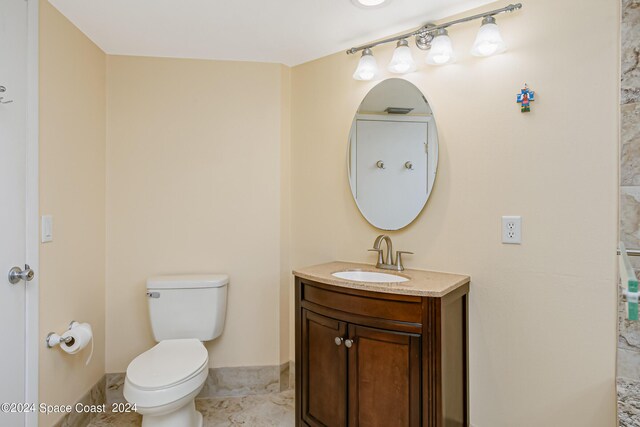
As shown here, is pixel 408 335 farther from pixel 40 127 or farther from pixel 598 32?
pixel 40 127

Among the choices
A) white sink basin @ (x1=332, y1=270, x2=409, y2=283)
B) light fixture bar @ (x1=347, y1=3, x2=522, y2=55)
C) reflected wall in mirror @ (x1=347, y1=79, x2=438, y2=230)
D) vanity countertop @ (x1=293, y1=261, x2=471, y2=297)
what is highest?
light fixture bar @ (x1=347, y1=3, x2=522, y2=55)

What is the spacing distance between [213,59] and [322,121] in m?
0.83

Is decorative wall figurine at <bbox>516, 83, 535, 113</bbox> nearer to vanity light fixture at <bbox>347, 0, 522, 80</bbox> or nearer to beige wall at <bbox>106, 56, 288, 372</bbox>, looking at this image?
vanity light fixture at <bbox>347, 0, 522, 80</bbox>

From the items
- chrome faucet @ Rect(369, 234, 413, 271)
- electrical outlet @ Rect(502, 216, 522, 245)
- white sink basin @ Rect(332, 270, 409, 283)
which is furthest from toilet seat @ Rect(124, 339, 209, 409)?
electrical outlet @ Rect(502, 216, 522, 245)

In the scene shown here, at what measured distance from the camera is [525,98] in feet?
5.08

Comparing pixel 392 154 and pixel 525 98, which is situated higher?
pixel 525 98

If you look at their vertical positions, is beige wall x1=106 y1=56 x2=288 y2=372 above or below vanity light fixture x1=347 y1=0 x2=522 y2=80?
below

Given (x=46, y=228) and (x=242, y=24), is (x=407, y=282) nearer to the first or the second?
(x=242, y=24)

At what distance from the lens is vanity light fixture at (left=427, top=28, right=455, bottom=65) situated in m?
1.71

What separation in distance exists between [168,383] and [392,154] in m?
1.59

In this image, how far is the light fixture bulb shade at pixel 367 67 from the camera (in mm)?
1953

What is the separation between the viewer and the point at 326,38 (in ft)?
6.69

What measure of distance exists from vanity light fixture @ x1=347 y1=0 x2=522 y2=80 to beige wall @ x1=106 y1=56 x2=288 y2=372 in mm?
664

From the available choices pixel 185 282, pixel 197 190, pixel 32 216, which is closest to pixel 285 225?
pixel 197 190
